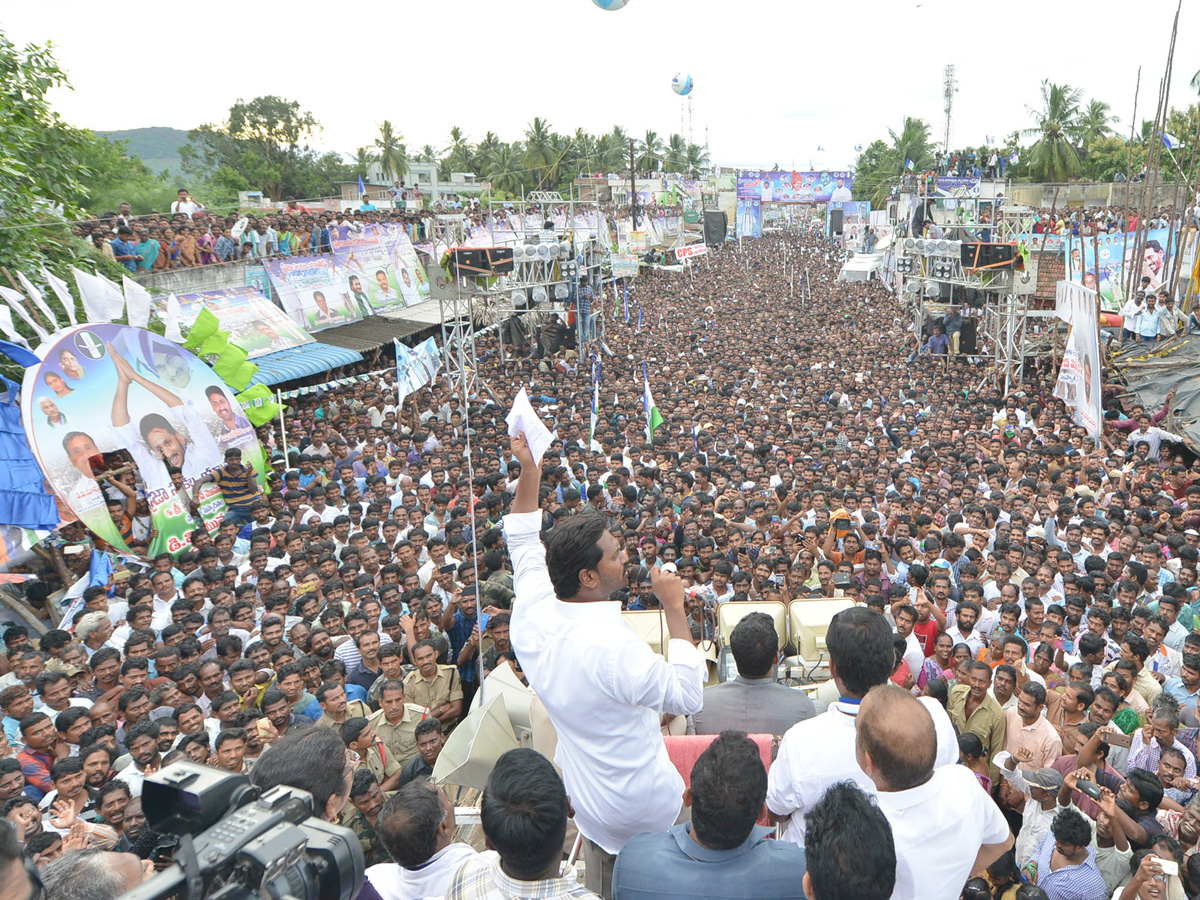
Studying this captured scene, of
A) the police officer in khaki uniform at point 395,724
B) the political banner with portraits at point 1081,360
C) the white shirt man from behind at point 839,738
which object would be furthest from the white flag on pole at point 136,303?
the political banner with portraits at point 1081,360

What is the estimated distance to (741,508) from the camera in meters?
7.70

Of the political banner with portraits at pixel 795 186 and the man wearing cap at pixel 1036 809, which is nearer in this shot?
the man wearing cap at pixel 1036 809

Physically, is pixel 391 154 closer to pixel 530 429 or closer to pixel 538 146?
pixel 538 146

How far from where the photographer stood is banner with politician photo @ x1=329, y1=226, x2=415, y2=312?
17.7 metres

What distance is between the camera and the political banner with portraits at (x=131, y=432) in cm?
694

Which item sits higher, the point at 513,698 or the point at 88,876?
the point at 88,876

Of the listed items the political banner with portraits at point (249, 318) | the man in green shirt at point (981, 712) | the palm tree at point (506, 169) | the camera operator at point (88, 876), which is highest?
the palm tree at point (506, 169)

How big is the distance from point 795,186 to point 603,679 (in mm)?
52640

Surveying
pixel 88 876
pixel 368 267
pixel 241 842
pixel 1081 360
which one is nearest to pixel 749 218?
pixel 368 267

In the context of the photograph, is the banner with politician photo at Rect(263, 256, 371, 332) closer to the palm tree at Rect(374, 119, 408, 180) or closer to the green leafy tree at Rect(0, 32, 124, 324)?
the green leafy tree at Rect(0, 32, 124, 324)

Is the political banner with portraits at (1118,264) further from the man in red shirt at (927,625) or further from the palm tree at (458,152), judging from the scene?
the palm tree at (458,152)

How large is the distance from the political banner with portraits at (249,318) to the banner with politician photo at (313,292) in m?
0.52

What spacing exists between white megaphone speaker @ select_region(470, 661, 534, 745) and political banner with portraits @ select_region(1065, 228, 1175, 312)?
46.5ft

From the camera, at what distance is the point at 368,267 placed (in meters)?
18.5
